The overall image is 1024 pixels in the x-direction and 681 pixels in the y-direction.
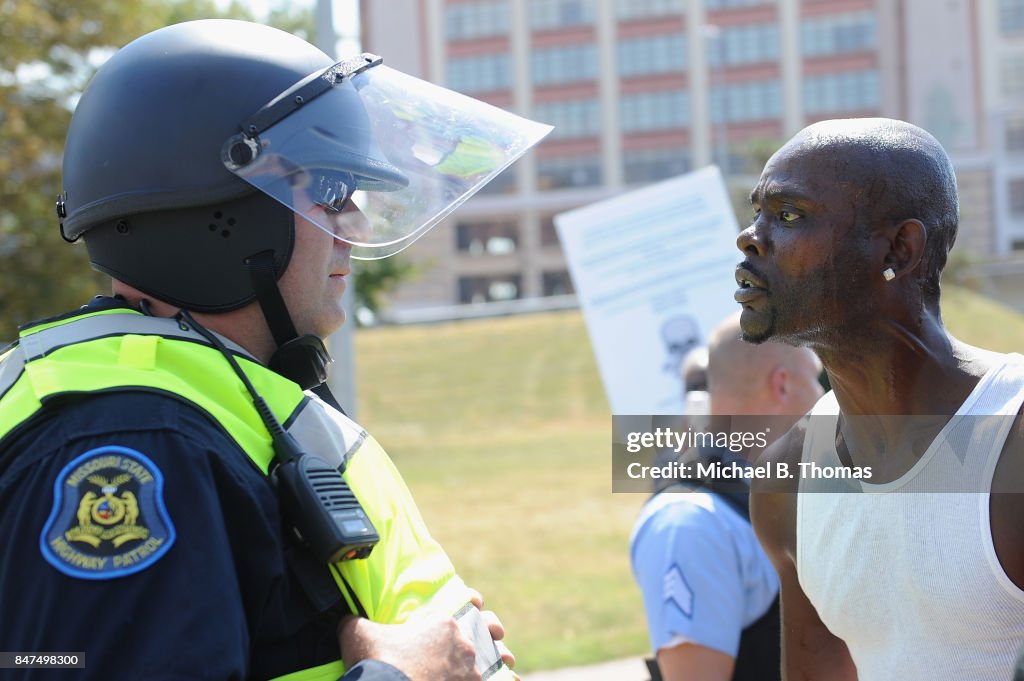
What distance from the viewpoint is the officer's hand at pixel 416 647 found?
5.86 feet

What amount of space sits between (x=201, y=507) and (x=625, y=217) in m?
4.22

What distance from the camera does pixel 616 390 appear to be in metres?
5.55

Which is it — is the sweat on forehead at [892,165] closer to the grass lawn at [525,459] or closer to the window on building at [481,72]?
the grass lawn at [525,459]

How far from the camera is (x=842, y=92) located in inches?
2515

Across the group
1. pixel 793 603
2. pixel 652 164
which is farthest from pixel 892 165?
pixel 652 164

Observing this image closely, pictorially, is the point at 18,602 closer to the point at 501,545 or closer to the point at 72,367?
the point at 72,367

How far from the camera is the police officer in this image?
1.65m

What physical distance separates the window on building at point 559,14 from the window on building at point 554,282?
44.9ft

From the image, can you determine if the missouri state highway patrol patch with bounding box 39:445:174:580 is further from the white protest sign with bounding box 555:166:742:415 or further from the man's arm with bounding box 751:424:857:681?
the white protest sign with bounding box 555:166:742:415

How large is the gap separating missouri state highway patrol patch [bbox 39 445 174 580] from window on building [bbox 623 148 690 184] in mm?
63158

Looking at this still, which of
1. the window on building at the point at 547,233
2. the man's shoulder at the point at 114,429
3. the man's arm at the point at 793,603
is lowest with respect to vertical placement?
the window on building at the point at 547,233

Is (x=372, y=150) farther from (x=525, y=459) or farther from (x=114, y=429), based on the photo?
(x=525, y=459)

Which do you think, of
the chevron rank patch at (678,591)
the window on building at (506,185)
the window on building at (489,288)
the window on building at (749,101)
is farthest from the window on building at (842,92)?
the chevron rank patch at (678,591)

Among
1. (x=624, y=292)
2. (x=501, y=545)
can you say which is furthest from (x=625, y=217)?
(x=501, y=545)
